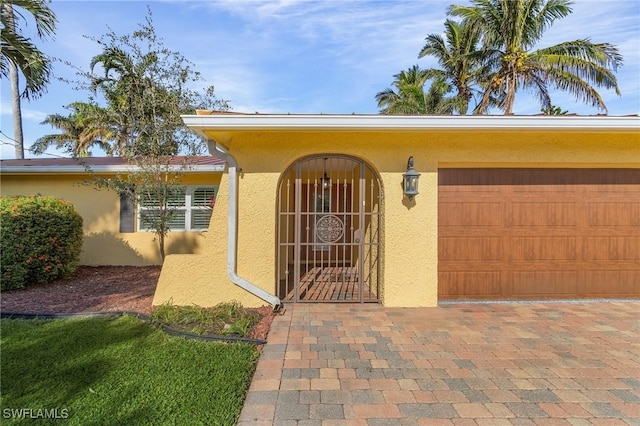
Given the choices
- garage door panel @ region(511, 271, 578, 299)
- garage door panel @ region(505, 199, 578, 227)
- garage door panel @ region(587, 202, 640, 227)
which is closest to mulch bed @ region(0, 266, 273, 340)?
garage door panel @ region(511, 271, 578, 299)

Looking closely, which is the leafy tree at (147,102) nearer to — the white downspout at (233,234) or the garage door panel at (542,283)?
the white downspout at (233,234)

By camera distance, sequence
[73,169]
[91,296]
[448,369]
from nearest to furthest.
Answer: [448,369] → [91,296] → [73,169]

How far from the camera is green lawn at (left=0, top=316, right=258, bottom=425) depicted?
2.64 metres

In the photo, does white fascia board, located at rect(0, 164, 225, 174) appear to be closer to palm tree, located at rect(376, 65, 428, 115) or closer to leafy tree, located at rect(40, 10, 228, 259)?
leafy tree, located at rect(40, 10, 228, 259)

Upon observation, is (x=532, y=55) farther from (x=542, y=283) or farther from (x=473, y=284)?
(x=473, y=284)

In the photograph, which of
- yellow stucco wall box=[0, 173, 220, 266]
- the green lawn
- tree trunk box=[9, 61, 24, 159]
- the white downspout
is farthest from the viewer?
tree trunk box=[9, 61, 24, 159]

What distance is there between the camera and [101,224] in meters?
9.18

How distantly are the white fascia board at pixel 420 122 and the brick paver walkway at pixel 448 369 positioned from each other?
9.92 ft

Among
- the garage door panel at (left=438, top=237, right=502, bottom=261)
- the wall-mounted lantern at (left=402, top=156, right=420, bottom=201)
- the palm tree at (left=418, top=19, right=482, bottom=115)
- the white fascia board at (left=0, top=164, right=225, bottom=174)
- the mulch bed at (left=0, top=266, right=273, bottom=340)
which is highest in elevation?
the palm tree at (left=418, top=19, right=482, bottom=115)

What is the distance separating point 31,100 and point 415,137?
7.45 meters

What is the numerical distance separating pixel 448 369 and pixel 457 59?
20173 mm

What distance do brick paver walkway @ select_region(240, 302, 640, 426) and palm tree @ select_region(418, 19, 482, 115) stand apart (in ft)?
Result: 56.1

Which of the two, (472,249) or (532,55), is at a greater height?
(532,55)

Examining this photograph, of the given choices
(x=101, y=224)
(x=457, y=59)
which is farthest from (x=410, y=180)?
(x=457, y=59)
